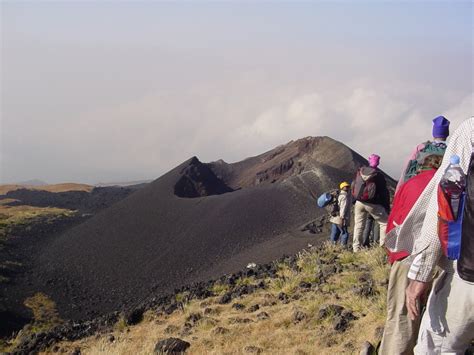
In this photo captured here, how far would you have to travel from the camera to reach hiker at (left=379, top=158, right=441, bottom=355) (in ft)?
9.68

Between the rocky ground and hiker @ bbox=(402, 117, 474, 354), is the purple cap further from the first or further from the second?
the rocky ground

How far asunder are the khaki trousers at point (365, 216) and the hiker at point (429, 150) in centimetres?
385

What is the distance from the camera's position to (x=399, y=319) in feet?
10.2

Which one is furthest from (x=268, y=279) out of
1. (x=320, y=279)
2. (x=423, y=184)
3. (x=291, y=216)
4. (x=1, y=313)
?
(x=291, y=216)

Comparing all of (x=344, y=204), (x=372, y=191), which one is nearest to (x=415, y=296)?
(x=372, y=191)

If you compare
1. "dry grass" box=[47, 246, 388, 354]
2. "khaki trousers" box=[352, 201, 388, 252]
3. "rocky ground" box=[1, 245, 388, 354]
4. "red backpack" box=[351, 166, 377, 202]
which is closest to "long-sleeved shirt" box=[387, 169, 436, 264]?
"rocky ground" box=[1, 245, 388, 354]

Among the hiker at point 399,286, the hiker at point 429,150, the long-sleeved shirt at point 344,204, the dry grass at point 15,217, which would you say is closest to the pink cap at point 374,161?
the long-sleeved shirt at point 344,204

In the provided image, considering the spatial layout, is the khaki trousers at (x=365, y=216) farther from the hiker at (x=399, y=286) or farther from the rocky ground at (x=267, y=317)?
the hiker at (x=399, y=286)

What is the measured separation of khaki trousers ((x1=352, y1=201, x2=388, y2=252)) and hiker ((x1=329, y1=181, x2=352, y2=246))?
1.19 meters

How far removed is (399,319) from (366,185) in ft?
16.6

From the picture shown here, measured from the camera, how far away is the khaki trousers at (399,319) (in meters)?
3.08

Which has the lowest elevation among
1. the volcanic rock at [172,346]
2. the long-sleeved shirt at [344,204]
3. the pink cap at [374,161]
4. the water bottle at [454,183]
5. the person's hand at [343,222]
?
the volcanic rock at [172,346]

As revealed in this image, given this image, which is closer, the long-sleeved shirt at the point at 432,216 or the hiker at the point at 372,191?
the long-sleeved shirt at the point at 432,216

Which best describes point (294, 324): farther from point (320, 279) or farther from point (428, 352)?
point (428, 352)
